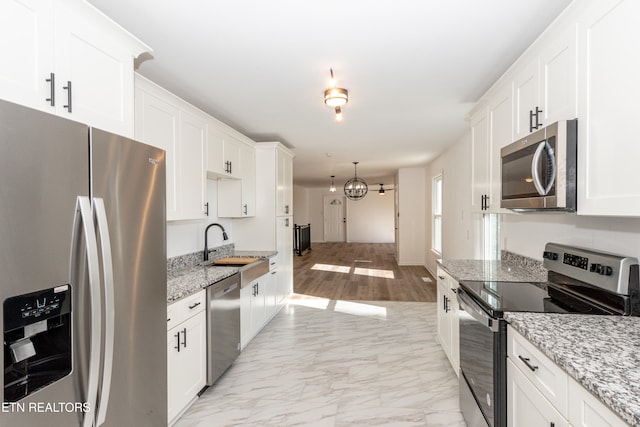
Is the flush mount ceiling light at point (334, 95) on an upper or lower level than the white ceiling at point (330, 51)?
lower

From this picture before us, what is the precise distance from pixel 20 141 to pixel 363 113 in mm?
3035

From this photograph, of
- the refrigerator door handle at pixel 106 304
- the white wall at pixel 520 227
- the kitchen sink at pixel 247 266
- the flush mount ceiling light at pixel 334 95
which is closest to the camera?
the refrigerator door handle at pixel 106 304

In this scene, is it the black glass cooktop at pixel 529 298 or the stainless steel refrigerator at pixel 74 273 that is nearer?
the stainless steel refrigerator at pixel 74 273

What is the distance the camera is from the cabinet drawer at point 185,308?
215cm

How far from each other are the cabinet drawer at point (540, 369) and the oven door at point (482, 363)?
7 cm

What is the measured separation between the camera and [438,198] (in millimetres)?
7430

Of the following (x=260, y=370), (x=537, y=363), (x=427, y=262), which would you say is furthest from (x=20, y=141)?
(x=427, y=262)

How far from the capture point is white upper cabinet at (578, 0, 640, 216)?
1.23 metres

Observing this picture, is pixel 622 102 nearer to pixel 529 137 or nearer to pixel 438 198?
pixel 529 137

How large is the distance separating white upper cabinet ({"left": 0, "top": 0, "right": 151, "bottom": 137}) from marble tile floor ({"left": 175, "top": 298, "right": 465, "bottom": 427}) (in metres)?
2.04

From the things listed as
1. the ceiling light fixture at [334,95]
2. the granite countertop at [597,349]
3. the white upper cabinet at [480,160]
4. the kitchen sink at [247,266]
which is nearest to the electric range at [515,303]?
the granite countertop at [597,349]

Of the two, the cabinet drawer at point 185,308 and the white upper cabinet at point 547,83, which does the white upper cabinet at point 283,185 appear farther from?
the white upper cabinet at point 547,83

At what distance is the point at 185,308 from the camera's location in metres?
2.33

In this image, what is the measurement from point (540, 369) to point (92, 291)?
5.65 feet
